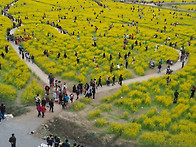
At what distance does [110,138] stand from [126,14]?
53650 millimetres

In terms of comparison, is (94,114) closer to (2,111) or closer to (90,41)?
(2,111)

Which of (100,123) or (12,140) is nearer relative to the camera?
(12,140)

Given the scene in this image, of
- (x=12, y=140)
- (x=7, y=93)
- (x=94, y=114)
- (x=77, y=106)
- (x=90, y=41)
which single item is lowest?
(x=94, y=114)

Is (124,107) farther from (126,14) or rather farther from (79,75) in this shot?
(126,14)

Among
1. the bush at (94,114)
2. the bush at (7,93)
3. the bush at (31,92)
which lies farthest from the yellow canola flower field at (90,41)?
the bush at (94,114)

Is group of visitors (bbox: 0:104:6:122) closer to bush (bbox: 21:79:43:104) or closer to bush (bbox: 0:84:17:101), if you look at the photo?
bush (bbox: 21:79:43:104)

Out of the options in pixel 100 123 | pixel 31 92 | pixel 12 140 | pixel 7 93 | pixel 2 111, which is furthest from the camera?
pixel 31 92

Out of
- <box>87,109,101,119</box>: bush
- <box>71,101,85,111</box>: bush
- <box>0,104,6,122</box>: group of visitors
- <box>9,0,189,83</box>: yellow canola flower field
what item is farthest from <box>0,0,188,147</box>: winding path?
<box>9,0,189,83</box>: yellow canola flower field

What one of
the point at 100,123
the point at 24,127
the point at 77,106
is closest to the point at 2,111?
the point at 24,127

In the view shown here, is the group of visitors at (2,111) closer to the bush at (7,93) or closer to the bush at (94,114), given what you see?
the bush at (7,93)

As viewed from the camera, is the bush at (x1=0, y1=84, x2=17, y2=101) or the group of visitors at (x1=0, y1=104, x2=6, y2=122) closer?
the group of visitors at (x1=0, y1=104, x2=6, y2=122)

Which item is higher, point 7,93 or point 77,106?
point 7,93

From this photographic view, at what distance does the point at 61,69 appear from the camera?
90.5 ft

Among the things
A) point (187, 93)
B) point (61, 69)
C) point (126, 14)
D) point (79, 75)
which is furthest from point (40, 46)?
point (126, 14)
